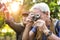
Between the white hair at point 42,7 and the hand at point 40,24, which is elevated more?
the white hair at point 42,7

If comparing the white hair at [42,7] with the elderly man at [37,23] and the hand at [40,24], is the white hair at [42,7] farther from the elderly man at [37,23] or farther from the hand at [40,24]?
the hand at [40,24]

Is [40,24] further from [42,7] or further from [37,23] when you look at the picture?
[42,7]

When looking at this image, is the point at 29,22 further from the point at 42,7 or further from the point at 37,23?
the point at 42,7

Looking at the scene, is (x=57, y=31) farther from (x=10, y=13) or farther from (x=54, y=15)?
(x=10, y=13)

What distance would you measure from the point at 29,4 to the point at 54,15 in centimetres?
25

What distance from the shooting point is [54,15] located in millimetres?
1405

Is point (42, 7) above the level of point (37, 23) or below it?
above

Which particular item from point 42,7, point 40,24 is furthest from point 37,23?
point 42,7

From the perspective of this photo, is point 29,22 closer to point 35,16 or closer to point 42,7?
point 35,16

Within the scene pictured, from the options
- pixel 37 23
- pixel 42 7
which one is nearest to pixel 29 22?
pixel 37 23

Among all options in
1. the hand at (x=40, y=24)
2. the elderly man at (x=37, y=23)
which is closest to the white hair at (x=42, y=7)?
the elderly man at (x=37, y=23)

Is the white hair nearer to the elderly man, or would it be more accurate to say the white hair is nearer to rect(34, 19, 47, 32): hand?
the elderly man

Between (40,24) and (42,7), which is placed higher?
(42,7)

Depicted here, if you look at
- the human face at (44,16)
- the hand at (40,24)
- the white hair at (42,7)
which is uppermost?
the white hair at (42,7)
